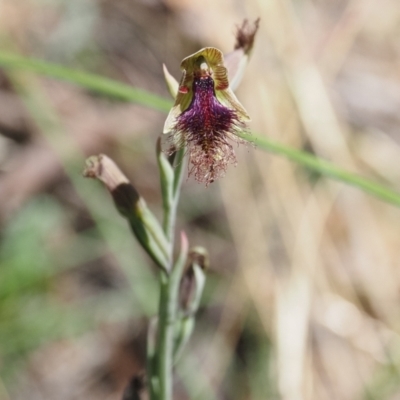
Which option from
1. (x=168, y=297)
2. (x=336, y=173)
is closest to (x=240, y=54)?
(x=336, y=173)

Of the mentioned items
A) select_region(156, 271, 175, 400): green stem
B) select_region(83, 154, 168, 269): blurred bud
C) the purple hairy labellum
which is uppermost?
the purple hairy labellum

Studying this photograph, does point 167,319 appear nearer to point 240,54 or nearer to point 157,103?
point 157,103

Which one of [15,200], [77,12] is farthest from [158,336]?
[77,12]

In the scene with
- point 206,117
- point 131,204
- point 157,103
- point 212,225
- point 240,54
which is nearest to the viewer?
point 206,117

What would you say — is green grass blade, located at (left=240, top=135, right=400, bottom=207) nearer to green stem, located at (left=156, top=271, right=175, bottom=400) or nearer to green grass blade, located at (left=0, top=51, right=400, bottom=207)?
green grass blade, located at (left=0, top=51, right=400, bottom=207)

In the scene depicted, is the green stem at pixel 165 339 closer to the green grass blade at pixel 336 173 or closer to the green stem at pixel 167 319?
the green stem at pixel 167 319

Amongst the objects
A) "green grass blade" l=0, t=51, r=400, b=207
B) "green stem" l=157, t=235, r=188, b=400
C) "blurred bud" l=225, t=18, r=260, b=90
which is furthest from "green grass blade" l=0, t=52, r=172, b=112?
"green stem" l=157, t=235, r=188, b=400
